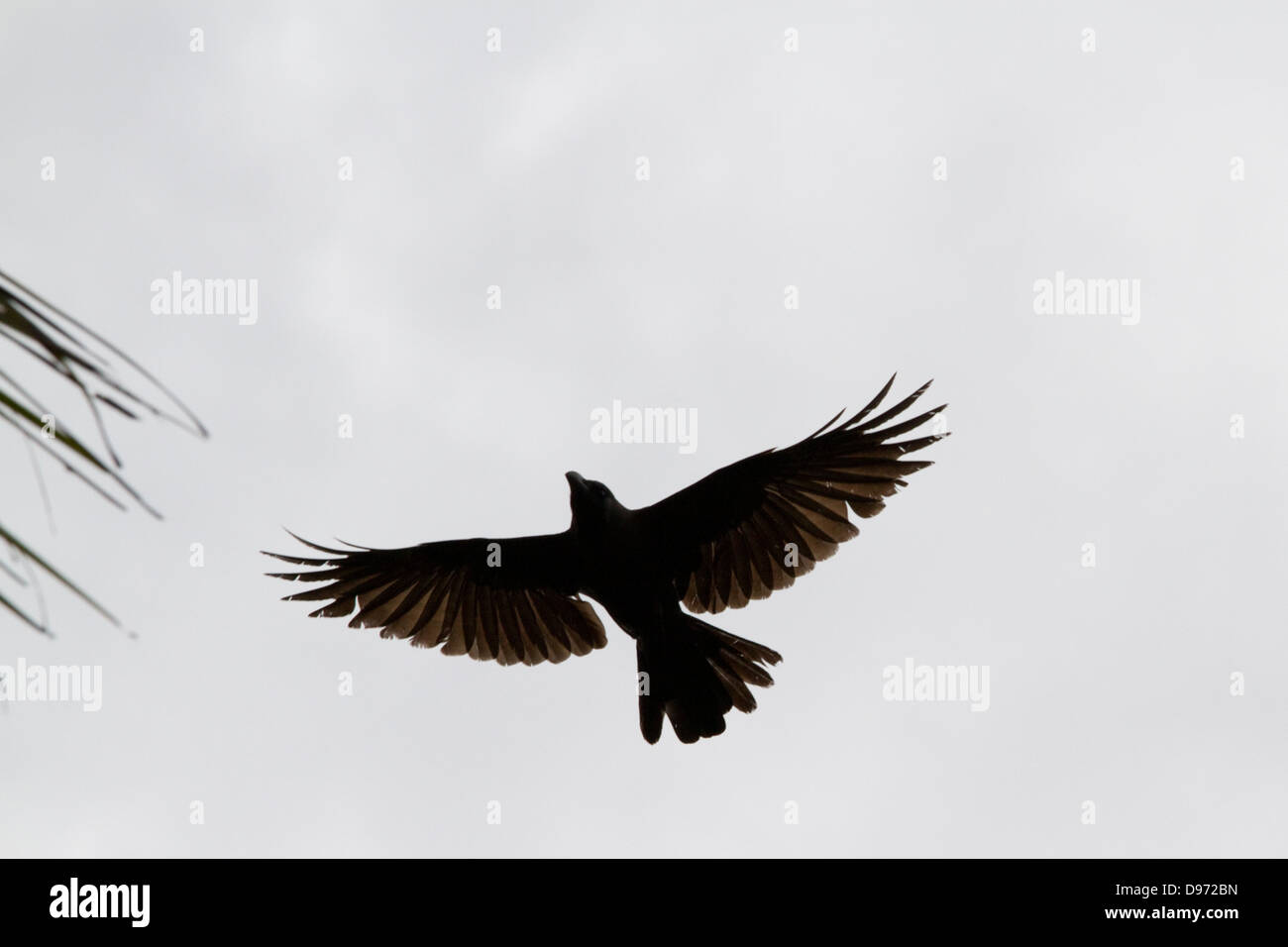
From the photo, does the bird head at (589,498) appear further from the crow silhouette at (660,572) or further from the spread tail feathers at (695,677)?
the spread tail feathers at (695,677)

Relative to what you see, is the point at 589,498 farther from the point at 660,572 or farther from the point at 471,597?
the point at 471,597

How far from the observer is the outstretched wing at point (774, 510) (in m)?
7.35

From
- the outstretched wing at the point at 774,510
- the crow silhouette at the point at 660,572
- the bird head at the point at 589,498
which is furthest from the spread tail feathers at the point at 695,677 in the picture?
the bird head at the point at 589,498

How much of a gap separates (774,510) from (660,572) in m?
0.76

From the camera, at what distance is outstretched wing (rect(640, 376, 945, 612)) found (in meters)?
7.35

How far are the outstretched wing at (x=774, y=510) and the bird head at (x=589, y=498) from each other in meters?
0.31

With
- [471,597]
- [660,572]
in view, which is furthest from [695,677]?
[471,597]

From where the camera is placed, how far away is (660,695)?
7250mm

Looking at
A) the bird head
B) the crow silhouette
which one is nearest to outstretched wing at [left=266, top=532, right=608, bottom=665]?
the crow silhouette

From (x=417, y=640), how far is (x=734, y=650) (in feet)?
6.96

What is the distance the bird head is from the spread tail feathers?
0.73 meters

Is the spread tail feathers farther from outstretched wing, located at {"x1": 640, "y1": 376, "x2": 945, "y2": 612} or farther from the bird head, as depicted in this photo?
the bird head
